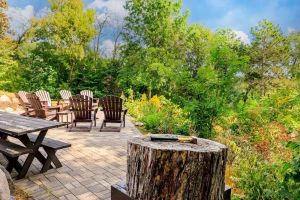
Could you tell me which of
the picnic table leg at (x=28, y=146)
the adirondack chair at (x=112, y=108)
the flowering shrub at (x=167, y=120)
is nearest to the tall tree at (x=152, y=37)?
the flowering shrub at (x=167, y=120)

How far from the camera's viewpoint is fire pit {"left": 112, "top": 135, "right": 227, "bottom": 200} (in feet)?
5.04

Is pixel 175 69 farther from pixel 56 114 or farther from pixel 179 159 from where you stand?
pixel 179 159

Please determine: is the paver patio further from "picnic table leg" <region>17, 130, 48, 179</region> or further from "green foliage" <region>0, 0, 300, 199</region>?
"green foliage" <region>0, 0, 300, 199</region>

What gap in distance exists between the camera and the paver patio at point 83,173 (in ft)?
11.2

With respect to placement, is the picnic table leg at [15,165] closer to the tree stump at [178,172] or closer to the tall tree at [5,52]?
the tree stump at [178,172]

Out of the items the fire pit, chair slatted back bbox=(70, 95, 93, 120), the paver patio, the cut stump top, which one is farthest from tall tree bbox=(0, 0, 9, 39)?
the fire pit

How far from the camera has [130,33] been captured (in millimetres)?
12969

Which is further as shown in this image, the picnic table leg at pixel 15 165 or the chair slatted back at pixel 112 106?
the chair slatted back at pixel 112 106

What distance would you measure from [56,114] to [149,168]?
639cm

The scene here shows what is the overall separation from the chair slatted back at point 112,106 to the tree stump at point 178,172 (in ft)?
17.9

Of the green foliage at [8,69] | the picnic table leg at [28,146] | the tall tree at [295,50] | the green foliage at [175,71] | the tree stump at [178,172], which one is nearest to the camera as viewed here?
the tree stump at [178,172]

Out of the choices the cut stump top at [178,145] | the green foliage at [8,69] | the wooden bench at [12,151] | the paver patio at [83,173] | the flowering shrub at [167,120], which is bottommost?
the paver patio at [83,173]

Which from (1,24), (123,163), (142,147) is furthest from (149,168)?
(1,24)

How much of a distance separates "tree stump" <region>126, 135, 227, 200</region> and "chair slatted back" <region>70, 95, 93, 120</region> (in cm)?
544
